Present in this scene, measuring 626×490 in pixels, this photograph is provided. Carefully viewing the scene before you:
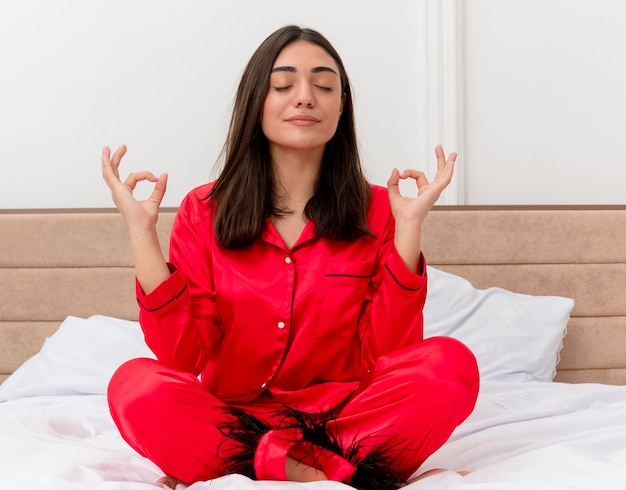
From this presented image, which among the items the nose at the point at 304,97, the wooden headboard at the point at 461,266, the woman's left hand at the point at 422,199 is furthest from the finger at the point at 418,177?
the wooden headboard at the point at 461,266

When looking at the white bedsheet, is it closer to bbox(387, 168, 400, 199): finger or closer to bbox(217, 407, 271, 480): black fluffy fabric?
bbox(217, 407, 271, 480): black fluffy fabric

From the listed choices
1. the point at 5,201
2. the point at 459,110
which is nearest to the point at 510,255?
the point at 459,110

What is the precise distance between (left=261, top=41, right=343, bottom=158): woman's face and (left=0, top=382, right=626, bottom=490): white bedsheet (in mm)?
747

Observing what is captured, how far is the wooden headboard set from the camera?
264cm

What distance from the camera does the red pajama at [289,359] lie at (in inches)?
59.7

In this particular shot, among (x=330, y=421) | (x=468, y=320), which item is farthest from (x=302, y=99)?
(x=468, y=320)

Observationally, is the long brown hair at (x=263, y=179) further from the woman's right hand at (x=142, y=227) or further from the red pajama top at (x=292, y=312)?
the woman's right hand at (x=142, y=227)

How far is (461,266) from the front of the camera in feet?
8.74

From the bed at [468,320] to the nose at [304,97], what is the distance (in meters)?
0.80

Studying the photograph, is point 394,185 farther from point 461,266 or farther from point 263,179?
point 461,266

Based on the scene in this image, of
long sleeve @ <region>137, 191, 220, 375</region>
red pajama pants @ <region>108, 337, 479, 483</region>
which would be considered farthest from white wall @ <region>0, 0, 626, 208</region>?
red pajama pants @ <region>108, 337, 479, 483</region>

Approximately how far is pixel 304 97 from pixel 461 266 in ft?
3.57

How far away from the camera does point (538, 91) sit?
2.81 meters

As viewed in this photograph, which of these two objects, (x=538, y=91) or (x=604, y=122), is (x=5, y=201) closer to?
(x=538, y=91)
